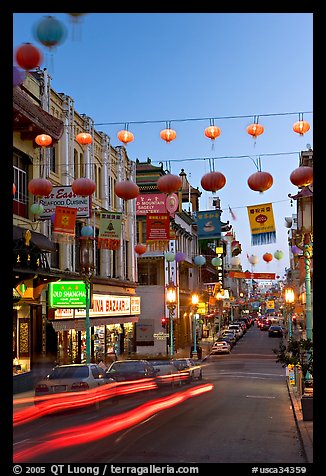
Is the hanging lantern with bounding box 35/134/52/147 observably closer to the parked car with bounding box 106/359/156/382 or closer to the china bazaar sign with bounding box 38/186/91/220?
the china bazaar sign with bounding box 38/186/91/220

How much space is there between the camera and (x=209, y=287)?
285ft

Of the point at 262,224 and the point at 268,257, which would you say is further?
the point at 268,257

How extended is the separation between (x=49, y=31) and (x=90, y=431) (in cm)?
899

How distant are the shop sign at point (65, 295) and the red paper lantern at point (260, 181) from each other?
16979mm

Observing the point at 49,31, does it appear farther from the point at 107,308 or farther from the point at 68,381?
the point at 107,308

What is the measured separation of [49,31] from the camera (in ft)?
37.8

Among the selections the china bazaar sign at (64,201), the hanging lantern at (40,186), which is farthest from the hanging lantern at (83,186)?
the china bazaar sign at (64,201)

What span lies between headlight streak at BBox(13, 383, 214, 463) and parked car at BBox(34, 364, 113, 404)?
1407 mm

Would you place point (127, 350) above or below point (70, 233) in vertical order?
below

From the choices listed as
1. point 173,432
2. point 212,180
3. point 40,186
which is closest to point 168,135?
point 212,180

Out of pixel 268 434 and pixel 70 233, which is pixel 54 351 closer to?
pixel 70 233

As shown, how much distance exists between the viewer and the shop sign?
3200 cm
